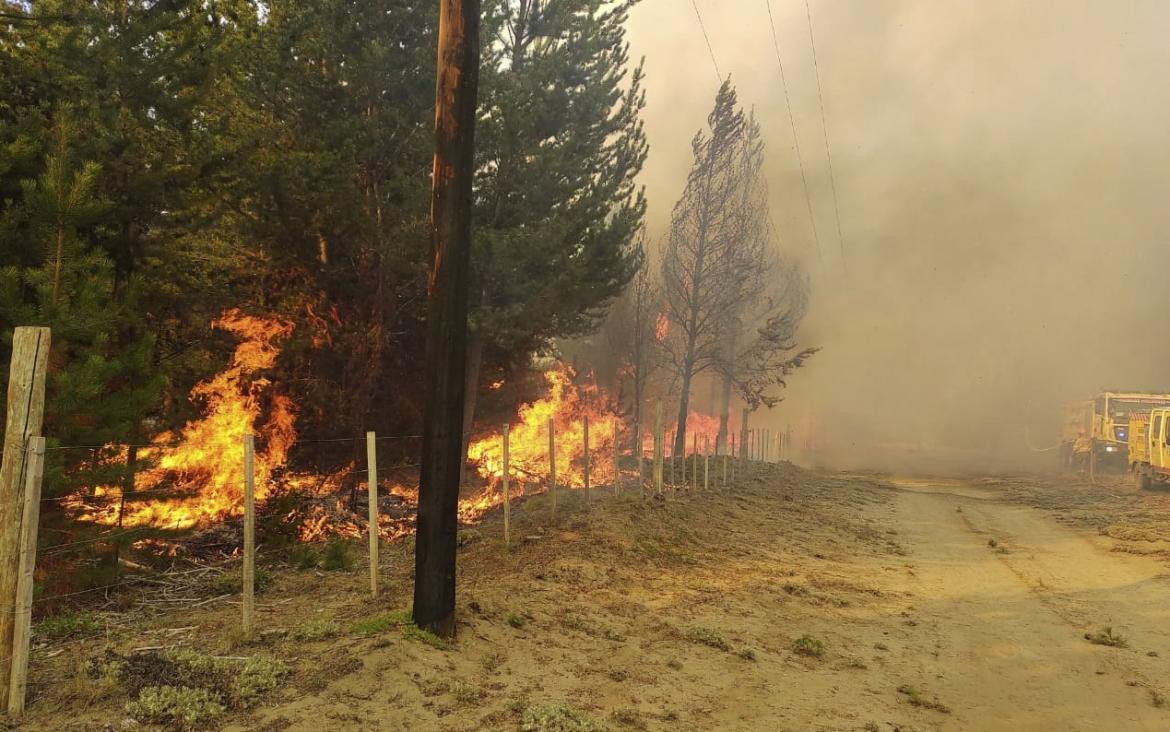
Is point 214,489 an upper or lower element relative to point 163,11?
lower

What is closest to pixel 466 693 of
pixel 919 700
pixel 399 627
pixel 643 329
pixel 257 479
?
pixel 399 627

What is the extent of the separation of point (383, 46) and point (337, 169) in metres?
3.85

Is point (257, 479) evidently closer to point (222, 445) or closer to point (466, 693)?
point (222, 445)

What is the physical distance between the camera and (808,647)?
26.9 feet

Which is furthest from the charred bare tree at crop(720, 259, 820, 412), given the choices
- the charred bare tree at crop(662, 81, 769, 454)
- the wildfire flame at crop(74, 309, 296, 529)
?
the wildfire flame at crop(74, 309, 296, 529)

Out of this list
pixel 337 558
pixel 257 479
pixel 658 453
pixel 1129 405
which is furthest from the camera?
pixel 1129 405

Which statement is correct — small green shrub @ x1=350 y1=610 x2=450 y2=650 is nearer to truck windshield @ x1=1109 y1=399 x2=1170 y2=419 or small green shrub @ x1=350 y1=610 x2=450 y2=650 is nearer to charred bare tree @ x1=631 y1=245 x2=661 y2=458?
charred bare tree @ x1=631 y1=245 x2=661 y2=458

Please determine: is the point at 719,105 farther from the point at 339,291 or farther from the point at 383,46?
the point at 339,291

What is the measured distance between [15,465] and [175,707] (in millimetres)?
2141

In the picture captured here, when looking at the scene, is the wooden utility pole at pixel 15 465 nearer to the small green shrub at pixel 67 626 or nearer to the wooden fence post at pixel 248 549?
the wooden fence post at pixel 248 549

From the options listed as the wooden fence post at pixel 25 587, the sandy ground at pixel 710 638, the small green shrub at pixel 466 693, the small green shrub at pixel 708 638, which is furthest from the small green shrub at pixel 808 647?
the wooden fence post at pixel 25 587

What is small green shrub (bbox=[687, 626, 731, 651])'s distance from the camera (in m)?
8.08

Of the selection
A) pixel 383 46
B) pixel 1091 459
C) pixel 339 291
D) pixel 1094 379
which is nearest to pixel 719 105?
pixel 383 46

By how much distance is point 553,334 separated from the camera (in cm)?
2162
